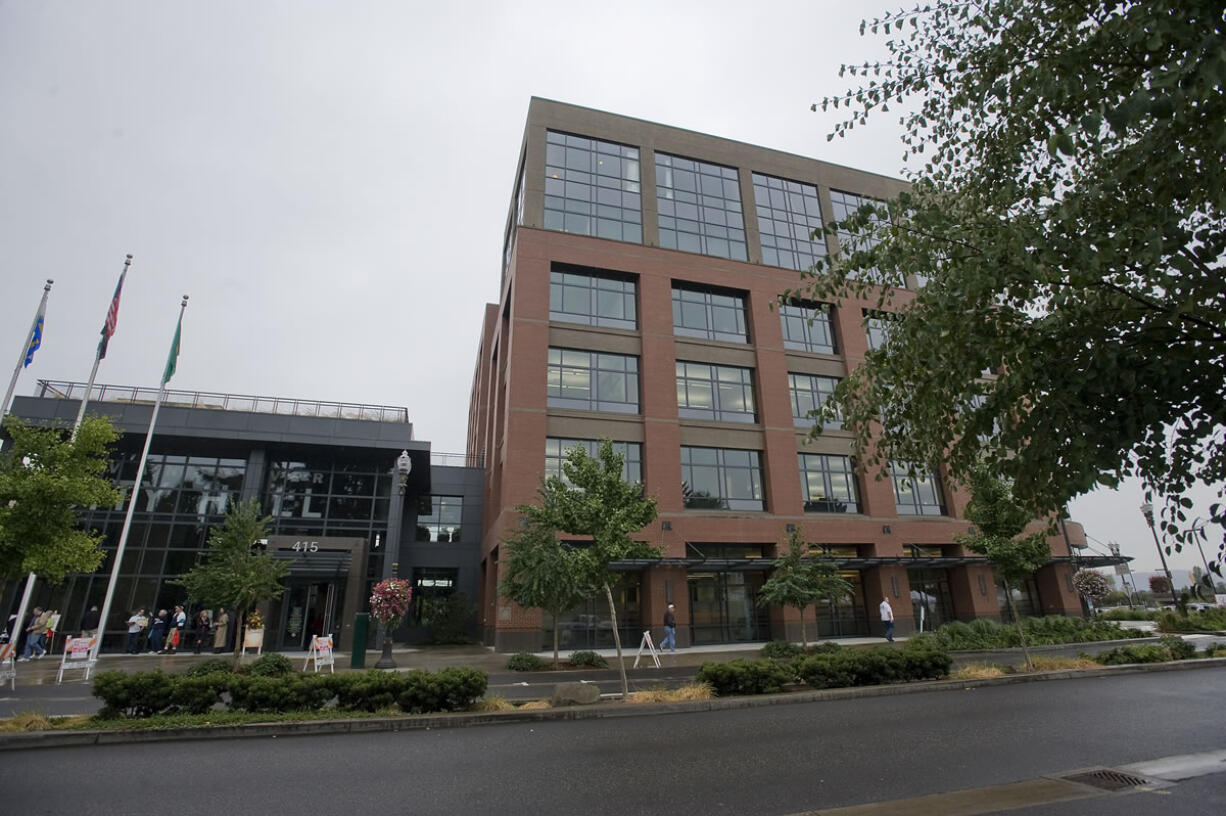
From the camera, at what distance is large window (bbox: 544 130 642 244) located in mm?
32906

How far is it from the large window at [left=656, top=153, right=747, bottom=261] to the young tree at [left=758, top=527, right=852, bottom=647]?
18.3 m

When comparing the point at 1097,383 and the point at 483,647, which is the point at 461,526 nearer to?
the point at 483,647

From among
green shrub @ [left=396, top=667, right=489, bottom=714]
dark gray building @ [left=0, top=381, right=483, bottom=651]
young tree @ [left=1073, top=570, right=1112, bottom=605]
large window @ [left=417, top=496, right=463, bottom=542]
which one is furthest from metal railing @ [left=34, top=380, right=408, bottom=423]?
young tree @ [left=1073, top=570, right=1112, bottom=605]

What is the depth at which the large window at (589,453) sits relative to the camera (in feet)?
91.5

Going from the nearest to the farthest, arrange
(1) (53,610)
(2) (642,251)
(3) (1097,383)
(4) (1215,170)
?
(4) (1215,170), (3) (1097,383), (1) (53,610), (2) (642,251)

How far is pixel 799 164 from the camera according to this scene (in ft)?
130

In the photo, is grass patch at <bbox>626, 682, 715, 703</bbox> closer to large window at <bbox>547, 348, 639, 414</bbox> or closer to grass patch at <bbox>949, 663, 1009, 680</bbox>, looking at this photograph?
grass patch at <bbox>949, 663, 1009, 680</bbox>

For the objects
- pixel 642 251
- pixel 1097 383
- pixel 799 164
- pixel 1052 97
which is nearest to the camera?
pixel 1052 97

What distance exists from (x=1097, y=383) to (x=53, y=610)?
35.8m

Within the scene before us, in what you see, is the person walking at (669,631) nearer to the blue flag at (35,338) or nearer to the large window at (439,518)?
the large window at (439,518)

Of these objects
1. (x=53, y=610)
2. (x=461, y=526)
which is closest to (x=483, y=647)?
(x=461, y=526)

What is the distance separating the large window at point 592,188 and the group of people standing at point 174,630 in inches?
937

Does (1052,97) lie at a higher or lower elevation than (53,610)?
higher

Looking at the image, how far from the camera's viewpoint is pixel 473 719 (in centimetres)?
1072
